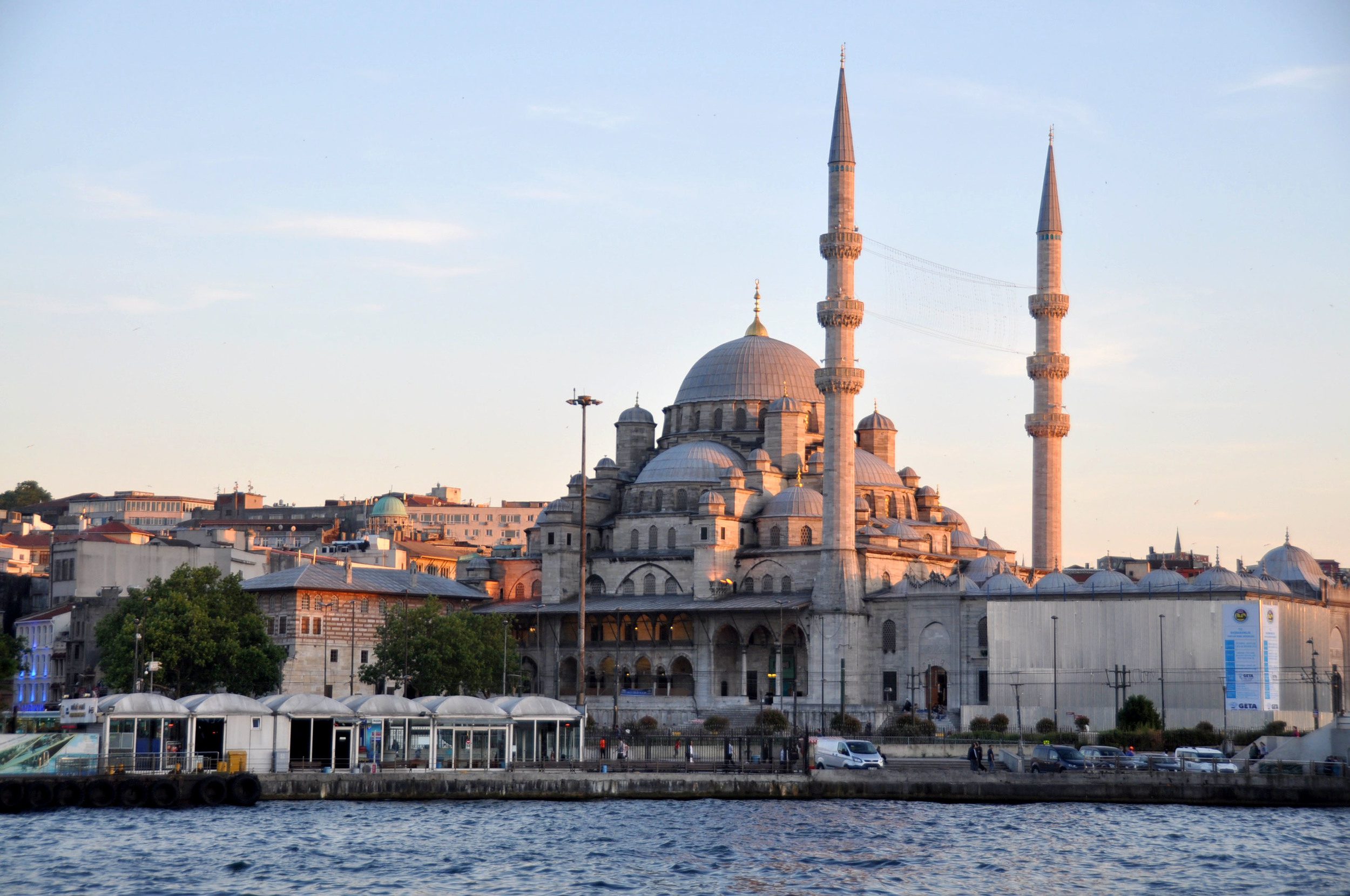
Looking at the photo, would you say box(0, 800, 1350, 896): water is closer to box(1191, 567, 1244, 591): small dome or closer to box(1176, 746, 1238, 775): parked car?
box(1176, 746, 1238, 775): parked car

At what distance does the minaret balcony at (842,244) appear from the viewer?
215 feet

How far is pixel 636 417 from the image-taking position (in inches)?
3191

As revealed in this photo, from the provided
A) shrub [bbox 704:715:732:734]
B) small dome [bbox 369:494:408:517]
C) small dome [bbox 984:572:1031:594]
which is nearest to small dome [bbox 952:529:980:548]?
small dome [bbox 984:572:1031:594]

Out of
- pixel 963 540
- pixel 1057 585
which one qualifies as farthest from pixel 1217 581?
pixel 963 540

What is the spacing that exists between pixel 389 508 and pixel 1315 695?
7881 cm

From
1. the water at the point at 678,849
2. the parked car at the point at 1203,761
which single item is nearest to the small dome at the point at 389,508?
the water at the point at 678,849

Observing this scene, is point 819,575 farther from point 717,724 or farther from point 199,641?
point 199,641

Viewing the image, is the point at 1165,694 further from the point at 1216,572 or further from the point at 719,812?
the point at 719,812

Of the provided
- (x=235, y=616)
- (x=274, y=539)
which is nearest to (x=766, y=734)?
(x=235, y=616)

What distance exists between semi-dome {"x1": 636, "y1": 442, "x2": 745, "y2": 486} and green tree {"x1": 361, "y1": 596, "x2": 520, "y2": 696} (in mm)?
11547

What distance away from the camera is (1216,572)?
60.6m

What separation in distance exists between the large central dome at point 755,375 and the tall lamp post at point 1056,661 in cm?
1983

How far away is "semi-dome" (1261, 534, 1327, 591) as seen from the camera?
68.4 metres

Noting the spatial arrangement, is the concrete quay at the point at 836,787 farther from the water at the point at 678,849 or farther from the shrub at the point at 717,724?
the shrub at the point at 717,724
